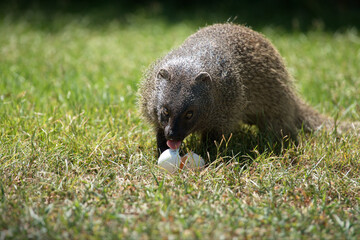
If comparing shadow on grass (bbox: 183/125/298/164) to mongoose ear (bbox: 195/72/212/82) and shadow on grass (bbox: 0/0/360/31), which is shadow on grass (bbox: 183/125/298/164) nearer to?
mongoose ear (bbox: 195/72/212/82)

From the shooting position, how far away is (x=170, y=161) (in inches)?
132

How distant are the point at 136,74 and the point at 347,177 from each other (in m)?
3.59

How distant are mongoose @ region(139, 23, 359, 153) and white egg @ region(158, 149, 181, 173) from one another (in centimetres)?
7

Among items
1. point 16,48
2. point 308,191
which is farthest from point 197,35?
point 16,48

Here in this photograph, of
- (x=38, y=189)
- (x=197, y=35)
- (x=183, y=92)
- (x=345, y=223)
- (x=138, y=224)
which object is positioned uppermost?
(x=197, y=35)

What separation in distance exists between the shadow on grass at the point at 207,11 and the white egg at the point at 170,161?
598cm

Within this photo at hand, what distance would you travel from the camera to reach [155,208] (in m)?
2.65

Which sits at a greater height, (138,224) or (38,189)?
(38,189)

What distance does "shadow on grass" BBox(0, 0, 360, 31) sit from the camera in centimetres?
902

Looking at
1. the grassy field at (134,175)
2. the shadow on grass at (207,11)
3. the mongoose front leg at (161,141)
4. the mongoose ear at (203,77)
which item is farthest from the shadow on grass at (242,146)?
the shadow on grass at (207,11)

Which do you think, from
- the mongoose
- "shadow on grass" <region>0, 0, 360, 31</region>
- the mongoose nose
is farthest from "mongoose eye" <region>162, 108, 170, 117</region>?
"shadow on grass" <region>0, 0, 360, 31</region>

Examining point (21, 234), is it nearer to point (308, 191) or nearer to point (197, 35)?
point (308, 191)

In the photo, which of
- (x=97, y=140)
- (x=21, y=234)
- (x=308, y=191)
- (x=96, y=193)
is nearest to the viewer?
(x=21, y=234)

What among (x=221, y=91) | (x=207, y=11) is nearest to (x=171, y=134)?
(x=221, y=91)
